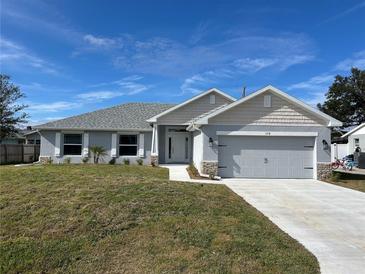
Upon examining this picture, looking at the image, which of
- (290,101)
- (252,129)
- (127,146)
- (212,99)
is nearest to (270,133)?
(252,129)

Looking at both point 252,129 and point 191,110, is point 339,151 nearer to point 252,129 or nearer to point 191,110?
point 191,110

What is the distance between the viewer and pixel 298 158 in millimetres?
15453

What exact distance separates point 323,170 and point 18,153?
21.3m

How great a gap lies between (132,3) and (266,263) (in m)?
11.1

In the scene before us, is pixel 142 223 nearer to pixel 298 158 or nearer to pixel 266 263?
pixel 266 263

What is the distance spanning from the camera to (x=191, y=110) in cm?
2175

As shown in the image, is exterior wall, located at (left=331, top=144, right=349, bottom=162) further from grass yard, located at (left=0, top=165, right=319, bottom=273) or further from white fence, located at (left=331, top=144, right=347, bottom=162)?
grass yard, located at (left=0, top=165, right=319, bottom=273)

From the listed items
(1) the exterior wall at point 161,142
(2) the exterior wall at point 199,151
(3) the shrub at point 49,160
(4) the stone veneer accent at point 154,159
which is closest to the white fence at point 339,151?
(1) the exterior wall at point 161,142

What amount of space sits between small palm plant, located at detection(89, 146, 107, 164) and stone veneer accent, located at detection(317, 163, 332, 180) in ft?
42.0

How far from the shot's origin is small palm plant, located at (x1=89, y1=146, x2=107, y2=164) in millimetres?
20906

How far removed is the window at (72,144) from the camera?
21562mm

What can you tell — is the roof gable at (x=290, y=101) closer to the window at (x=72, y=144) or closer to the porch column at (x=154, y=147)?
the porch column at (x=154, y=147)

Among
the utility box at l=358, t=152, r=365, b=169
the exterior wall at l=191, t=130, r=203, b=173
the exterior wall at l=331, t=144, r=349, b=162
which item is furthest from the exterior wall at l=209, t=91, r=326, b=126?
the exterior wall at l=331, t=144, r=349, b=162

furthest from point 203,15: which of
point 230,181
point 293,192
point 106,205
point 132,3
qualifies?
point 106,205
